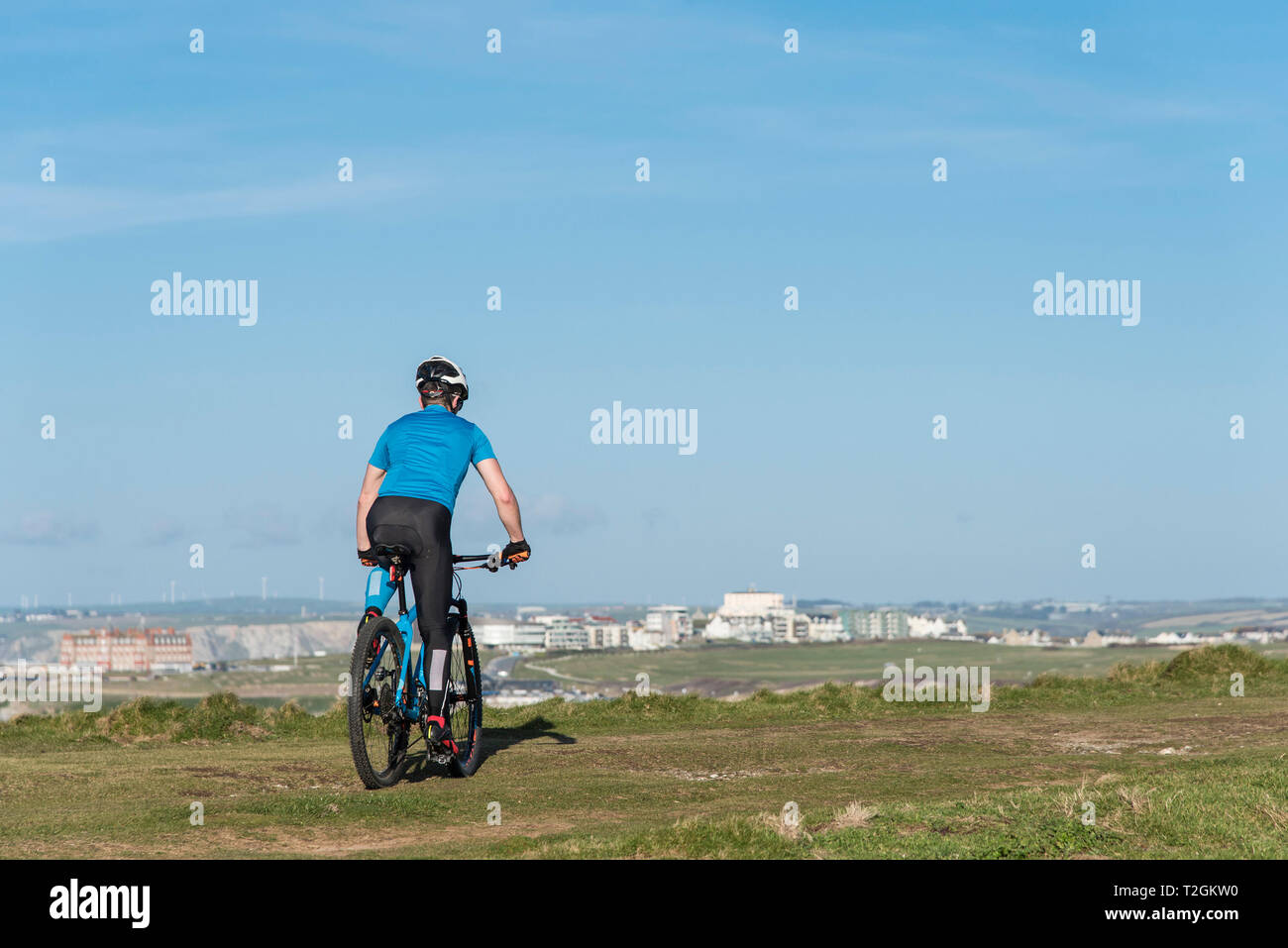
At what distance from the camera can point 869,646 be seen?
200 metres

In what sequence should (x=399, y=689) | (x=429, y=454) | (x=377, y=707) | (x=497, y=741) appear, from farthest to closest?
(x=497, y=741) < (x=429, y=454) < (x=399, y=689) < (x=377, y=707)

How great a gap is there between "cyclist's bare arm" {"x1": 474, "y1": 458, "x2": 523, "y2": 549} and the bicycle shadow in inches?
79.3

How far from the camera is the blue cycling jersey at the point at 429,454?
406 inches

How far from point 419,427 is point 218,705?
836cm

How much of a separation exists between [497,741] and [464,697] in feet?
11.2

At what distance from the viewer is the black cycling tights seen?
400 inches

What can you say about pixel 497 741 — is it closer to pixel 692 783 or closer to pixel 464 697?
pixel 464 697

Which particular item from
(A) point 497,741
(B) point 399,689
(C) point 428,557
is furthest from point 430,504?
(A) point 497,741

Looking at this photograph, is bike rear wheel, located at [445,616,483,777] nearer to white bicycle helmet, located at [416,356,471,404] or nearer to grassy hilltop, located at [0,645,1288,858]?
grassy hilltop, located at [0,645,1288,858]

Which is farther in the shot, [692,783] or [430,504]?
[692,783]

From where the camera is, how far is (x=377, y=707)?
991 centimetres
